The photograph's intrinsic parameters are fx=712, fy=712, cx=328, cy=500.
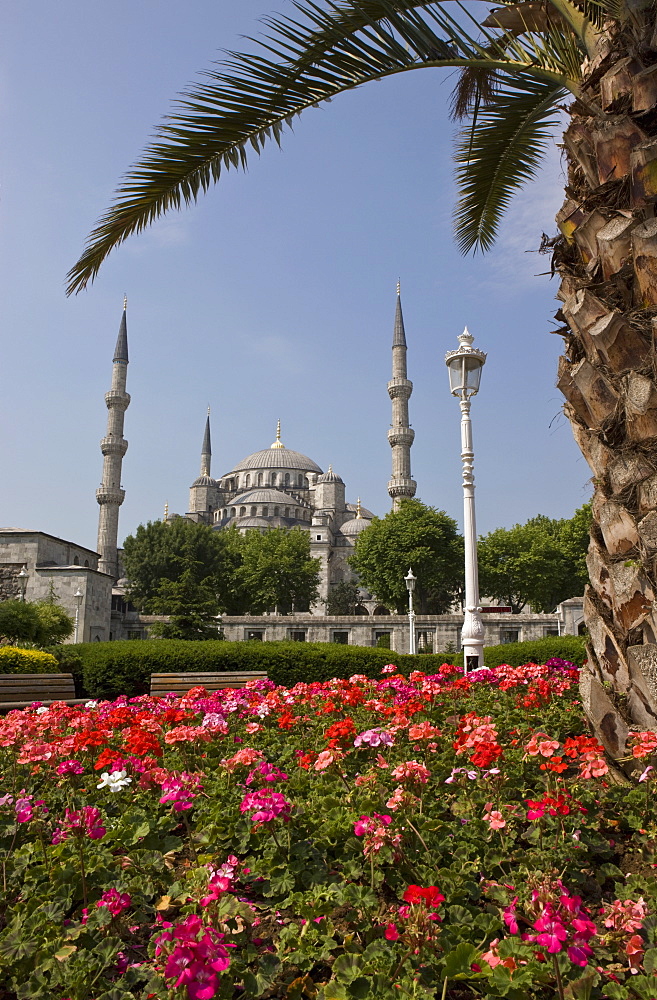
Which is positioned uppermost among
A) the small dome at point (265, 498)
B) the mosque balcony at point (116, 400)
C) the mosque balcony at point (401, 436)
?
the mosque balcony at point (116, 400)

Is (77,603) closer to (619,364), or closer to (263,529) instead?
(619,364)

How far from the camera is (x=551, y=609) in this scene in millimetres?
42094

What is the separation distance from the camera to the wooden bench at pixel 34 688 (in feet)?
24.5

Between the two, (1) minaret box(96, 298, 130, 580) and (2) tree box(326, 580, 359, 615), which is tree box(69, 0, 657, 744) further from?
(2) tree box(326, 580, 359, 615)

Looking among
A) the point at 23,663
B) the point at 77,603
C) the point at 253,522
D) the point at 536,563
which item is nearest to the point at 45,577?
the point at 77,603

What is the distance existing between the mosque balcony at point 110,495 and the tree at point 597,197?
45.2 m

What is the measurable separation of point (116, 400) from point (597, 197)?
48411 mm

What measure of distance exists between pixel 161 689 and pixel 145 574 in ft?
113

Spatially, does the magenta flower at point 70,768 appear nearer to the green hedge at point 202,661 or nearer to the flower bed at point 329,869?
the flower bed at point 329,869

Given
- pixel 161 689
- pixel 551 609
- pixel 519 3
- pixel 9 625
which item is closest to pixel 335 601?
pixel 551 609

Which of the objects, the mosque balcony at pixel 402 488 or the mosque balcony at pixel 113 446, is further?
the mosque balcony at pixel 402 488

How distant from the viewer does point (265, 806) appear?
2359mm

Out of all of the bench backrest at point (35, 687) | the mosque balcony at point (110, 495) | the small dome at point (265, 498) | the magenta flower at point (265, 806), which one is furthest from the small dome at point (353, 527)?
the magenta flower at point (265, 806)

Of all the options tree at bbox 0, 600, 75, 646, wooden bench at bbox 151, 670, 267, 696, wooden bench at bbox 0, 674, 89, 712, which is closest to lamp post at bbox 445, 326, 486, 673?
wooden bench at bbox 151, 670, 267, 696
